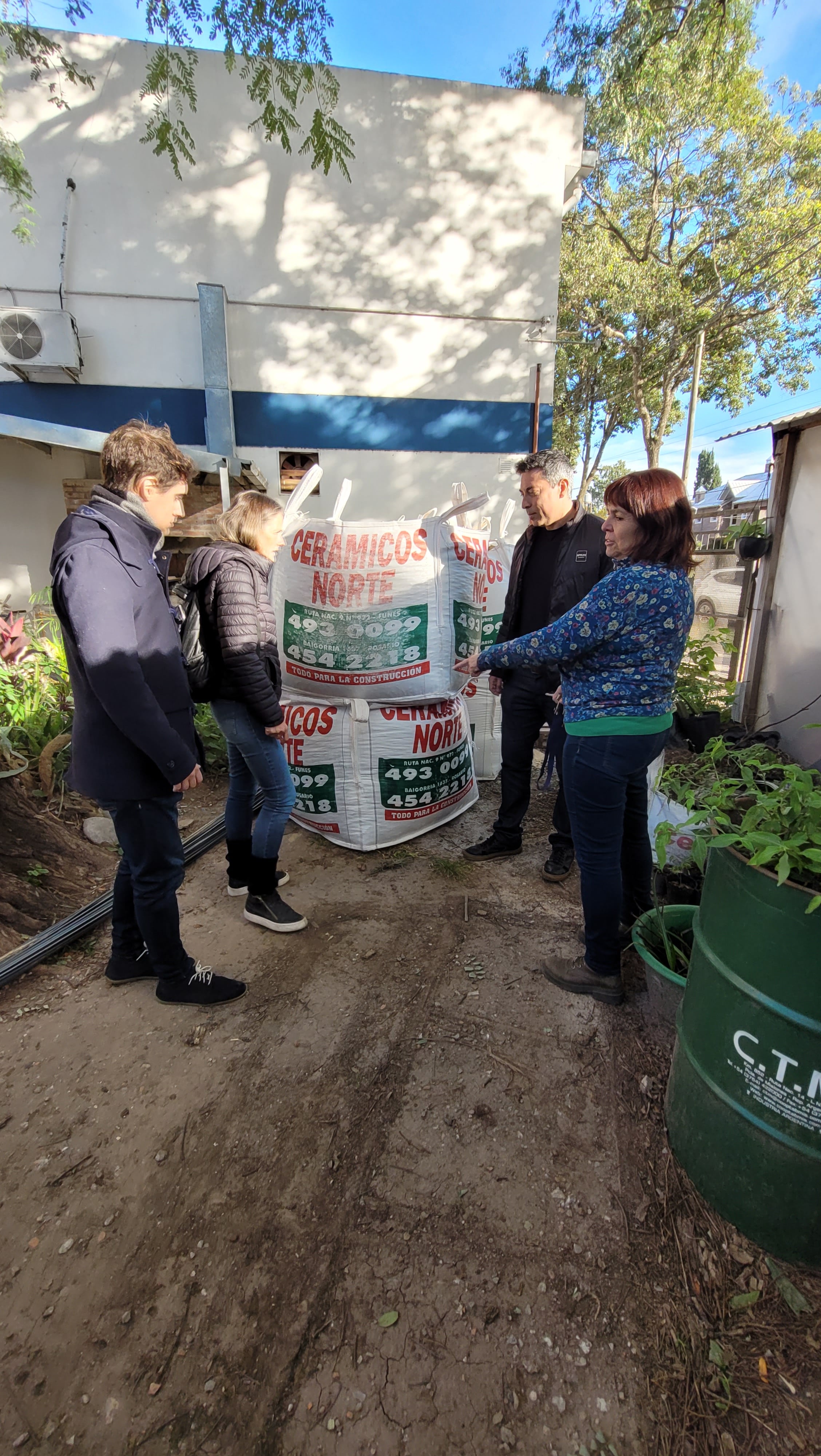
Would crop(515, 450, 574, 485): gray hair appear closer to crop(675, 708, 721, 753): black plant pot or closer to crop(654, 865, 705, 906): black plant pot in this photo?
crop(675, 708, 721, 753): black plant pot

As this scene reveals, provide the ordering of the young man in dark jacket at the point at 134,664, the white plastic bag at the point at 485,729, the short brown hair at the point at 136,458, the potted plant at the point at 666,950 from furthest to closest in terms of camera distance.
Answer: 1. the white plastic bag at the point at 485,729
2. the potted plant at the point at 666,950
3. the short brown hair at the point at 136,458
4. the young man in dark jacket at the point at 134,664

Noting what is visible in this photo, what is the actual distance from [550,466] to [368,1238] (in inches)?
112

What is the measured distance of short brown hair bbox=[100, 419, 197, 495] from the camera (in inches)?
69.9

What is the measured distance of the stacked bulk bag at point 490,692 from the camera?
4.03m

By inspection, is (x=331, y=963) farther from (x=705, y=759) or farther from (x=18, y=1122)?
(x=705, y=759)

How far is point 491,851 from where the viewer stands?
3.24 metres

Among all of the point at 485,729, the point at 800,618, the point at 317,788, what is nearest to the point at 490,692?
the point at 485,729

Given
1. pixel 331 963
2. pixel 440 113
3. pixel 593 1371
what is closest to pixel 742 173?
pixel 440 113

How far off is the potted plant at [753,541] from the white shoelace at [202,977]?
144 inches

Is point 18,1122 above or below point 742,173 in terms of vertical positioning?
below

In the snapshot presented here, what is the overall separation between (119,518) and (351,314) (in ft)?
21.3

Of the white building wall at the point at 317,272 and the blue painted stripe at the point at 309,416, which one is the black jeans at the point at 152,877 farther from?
the blue painted stripe at the point at 309,416

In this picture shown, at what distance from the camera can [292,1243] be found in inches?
57.1

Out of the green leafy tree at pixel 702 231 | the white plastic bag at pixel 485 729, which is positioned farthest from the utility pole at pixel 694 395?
the white plastic bag at pixel 485 729
